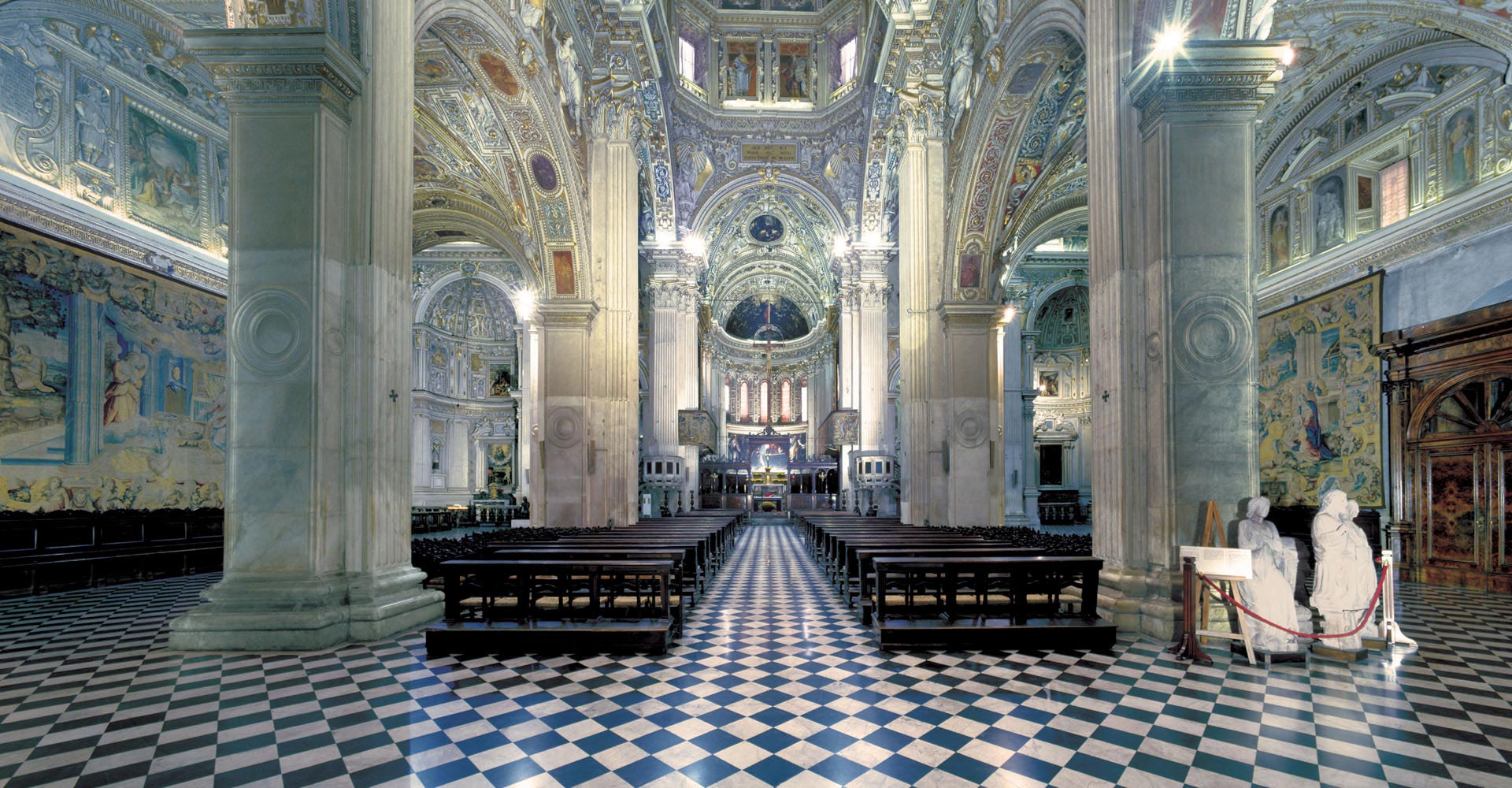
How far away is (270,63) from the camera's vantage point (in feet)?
20.3

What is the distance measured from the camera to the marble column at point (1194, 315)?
6250 mm

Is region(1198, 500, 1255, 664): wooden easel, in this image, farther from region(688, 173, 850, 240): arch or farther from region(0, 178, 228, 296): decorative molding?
region(688, 173, 850, 240): arch

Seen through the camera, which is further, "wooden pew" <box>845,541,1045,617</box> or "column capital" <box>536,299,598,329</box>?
"column capital" <box>536,299,598,329</box>

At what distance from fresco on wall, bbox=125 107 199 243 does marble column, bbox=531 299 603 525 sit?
7.37 metres

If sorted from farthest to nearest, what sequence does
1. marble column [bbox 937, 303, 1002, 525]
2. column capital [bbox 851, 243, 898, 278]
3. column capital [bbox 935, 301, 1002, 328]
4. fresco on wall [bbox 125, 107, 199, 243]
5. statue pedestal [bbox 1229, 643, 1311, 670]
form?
column capital [bbox 851, 243, 898, 278] → column capital [bbox 935, 301, 1002, 328] → marble column [bbox 937, 303, 1002, 525] → fresco on wall [bbox 125, 107, 199, 243] → statue pedestal [bbox 1229, 643, 1311, 670]

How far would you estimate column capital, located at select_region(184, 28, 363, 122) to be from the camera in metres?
6.14

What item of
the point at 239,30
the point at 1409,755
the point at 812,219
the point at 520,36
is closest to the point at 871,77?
the point at 812,219

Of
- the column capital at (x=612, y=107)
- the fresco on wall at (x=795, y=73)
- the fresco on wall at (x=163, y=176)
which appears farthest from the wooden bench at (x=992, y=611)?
the fresco on wall at (x=795, y=73)

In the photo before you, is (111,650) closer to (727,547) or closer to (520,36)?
(520,36)

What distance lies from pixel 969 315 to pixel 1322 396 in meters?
6.95

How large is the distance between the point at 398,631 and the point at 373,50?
5.63m

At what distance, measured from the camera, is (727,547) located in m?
15.9

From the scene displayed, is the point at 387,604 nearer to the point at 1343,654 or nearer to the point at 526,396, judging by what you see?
the point at 1343,654

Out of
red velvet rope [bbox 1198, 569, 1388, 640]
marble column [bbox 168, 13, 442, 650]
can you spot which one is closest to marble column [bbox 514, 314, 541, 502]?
marble column [bbox 168, 13, 442, 650]
